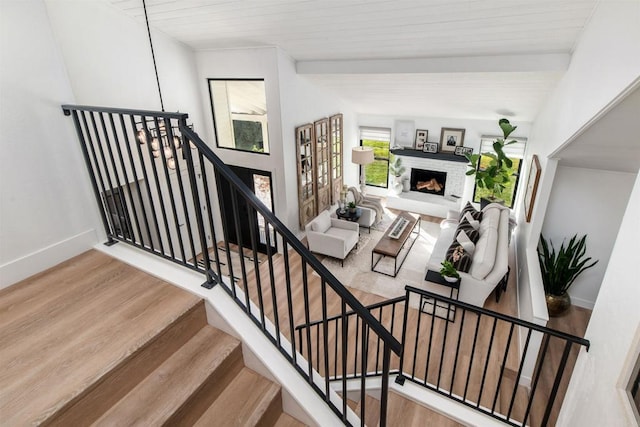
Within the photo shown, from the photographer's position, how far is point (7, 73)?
182cm

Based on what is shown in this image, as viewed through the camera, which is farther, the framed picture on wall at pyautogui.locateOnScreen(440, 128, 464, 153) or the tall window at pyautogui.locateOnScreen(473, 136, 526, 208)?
the framed picture on wall at pyautogui.locateOnScreen(440, 128, 464, 153)

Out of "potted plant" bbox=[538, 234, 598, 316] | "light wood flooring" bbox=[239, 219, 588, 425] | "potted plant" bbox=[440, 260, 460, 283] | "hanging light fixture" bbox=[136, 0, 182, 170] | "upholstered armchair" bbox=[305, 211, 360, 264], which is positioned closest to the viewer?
"hanging light fixture" bbox=[136, 0, 182, 170]

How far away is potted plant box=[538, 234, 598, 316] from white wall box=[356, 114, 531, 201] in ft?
12.0

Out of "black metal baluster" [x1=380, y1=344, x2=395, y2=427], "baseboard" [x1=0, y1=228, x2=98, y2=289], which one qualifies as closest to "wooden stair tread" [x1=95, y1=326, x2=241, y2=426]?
"black metal baluster" [x1=380, y1=344, x2=395, y2=427]

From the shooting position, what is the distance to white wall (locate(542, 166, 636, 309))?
3.95 meters

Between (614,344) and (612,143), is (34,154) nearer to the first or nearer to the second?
(614,344)

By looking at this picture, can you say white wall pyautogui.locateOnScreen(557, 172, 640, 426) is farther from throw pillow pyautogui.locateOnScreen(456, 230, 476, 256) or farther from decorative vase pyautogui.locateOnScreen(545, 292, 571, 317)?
throw pillow pyautogui.locateOnScreen(456, 230, 476, 256)

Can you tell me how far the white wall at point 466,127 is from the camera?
729 centimetres

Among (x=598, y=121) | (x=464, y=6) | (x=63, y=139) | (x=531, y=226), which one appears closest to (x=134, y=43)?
(x=63, y=139)

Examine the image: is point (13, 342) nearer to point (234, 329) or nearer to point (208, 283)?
point (208, 283)

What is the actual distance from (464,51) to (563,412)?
13.2ft

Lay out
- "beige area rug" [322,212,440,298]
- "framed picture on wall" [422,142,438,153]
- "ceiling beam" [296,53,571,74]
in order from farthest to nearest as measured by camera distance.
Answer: "framed picture on wall" [422,142,438,153] < "beige area rug" [322,212,440,298] < "ceiling beam" [296,53,571,74]

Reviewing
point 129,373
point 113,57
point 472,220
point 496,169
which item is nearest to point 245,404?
point 129,373

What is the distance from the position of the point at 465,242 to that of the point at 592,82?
2.87 meters
